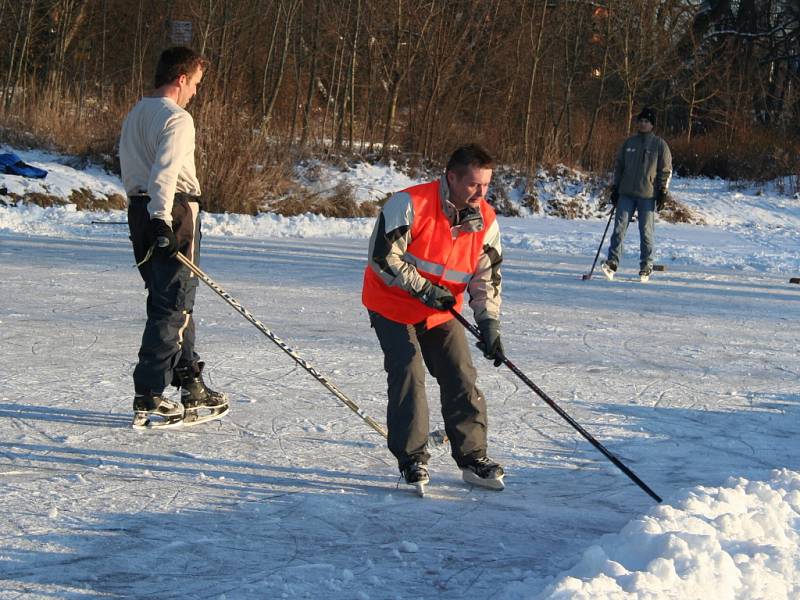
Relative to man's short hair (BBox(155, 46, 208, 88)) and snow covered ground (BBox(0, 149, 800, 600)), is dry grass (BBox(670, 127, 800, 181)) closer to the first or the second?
snow covered ground (BBox(0, 149, 800, 600))

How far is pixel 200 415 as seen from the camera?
4.20 metres

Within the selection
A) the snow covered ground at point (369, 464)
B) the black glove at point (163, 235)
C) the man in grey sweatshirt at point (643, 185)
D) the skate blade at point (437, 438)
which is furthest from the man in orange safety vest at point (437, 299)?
the man in grey sweatshirt at point (643, 185)

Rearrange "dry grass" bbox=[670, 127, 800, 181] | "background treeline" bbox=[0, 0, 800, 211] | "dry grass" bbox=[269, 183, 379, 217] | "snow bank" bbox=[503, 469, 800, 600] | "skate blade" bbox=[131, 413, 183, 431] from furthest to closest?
"dry grass" bbox=[670, 127, 800, 181]
"background treeline" bbox=[0, 0, 800, 211]
"dry grass" bbox=[269, 183, 379, 217]
"skate blade" bbox=[131, 413, 183, 431]
"snow bank" bbox=[503, 469, 800, 600]

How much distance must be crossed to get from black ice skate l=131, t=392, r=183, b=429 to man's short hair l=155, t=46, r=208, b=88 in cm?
123

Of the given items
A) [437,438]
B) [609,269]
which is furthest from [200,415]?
[609,269]

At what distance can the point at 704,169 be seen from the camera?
23.9 m

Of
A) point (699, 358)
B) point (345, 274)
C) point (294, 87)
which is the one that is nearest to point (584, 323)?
point (699, 358)

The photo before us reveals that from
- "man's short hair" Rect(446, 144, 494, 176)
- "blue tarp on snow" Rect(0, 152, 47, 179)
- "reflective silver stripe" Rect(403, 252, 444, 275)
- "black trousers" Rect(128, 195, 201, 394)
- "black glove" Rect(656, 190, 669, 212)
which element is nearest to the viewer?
"man's short hair" Rect(446, 144, 494, 176)

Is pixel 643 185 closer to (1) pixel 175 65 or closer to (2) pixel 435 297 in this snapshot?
(1) pixel 175 65

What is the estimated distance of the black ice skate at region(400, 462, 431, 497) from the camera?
3400 mm

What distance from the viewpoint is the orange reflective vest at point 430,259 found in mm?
3375

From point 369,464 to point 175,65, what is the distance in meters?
1.71

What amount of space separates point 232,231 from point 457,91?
10.7 metres

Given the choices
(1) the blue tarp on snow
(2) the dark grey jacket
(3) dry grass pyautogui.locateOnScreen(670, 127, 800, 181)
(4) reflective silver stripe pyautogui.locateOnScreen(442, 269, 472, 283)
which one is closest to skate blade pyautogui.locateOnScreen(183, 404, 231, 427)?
(4) reflective silver stripe pyautogui.locateOnScreen(442, 269, 472, 283)
